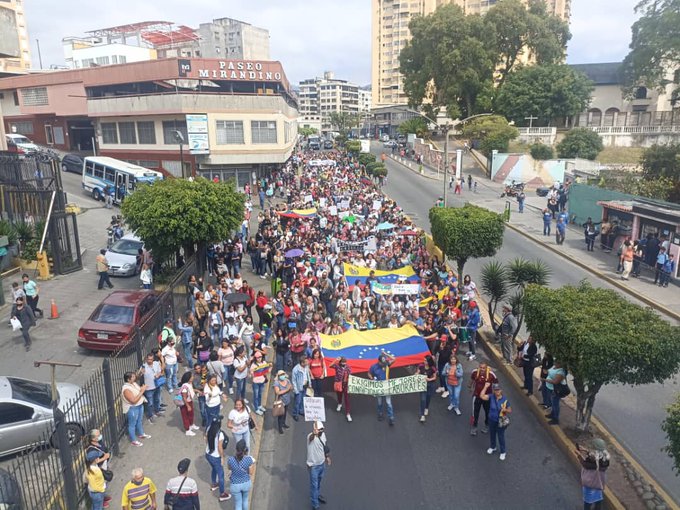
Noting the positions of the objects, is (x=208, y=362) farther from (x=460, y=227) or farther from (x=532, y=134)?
(x=532, y=134)

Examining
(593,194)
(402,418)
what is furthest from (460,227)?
(593,194)

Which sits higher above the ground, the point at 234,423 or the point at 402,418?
the point at 234,423

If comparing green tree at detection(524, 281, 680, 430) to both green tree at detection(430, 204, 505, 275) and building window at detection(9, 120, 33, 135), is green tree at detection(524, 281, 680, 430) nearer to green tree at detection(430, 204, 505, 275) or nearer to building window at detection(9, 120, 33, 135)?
green tree at detection(430, 204, 505, 275)

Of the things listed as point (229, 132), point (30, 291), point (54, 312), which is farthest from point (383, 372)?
point (229, 132)

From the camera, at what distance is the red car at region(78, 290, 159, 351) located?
46.5 ft

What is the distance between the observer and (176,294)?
16.2 m

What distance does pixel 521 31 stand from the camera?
205ft

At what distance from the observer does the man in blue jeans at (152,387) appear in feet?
35.4

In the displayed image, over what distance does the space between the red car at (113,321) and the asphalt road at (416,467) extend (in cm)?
502

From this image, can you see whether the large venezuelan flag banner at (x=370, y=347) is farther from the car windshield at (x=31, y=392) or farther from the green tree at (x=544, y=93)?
the green tree at (x=544, y=93)

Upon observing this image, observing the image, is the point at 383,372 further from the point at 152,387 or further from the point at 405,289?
the point at 405,289

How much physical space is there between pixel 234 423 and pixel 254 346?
12.3 feet

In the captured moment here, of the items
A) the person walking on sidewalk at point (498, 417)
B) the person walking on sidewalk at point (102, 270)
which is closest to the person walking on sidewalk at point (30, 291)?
the person walking on sidewalk at point (102, 270)

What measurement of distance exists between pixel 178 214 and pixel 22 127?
4865cm
